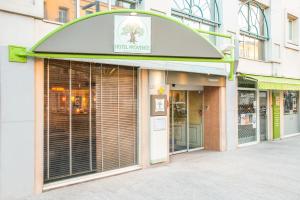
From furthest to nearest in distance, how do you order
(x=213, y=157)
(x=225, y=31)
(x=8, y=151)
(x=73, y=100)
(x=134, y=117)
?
(x=225, y=31), (x=213, y=157), (x=134, y=117), (x=73, y=100), (x=8, y=151)

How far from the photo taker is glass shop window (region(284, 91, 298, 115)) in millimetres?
14969

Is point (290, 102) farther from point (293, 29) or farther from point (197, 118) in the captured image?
point (197, 118)

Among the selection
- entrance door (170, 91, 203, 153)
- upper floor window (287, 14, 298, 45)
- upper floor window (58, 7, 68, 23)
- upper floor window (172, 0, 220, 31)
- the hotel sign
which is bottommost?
entrance door (170, 91, 203, 153)

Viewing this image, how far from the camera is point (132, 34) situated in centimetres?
619

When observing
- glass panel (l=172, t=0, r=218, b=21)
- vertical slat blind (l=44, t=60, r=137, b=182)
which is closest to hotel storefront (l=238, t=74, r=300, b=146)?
glass panel (l=172, t=0, r=218, b=21)

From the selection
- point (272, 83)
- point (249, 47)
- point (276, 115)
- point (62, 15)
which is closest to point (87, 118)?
point (62, 15)

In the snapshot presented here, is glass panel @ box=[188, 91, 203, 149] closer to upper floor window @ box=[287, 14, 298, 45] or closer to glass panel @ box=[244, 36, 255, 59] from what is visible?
glass panel @ box=[244, 36, 255, 59]

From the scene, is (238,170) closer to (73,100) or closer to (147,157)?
(147,157)

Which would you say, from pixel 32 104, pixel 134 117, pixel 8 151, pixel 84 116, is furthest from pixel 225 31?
pixel 8 151

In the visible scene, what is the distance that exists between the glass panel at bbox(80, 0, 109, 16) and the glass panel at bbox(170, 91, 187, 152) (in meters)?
3.92

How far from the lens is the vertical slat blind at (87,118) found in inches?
256

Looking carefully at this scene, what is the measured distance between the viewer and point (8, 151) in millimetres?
5730

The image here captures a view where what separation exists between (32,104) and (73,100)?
1.02m

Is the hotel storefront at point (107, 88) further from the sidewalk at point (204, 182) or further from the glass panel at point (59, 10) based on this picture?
the glass panel at point (59, 10)
